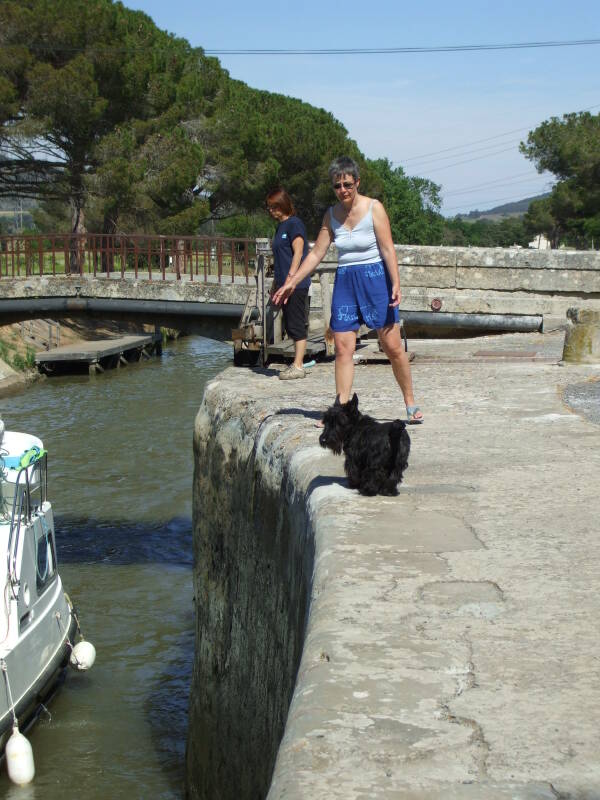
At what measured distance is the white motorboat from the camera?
10.6m

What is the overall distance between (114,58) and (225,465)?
29973mm

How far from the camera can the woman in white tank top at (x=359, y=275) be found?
6.47 m

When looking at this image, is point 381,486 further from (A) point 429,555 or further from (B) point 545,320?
(B) point 545,320

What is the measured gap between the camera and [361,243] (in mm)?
6480

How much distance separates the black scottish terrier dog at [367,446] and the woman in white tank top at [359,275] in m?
1.38

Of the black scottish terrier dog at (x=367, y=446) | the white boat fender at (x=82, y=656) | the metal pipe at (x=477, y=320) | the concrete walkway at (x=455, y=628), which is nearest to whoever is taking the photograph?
the concrete walkway at (x=455, y=628)

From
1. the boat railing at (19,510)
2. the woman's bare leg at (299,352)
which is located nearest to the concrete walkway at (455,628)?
the woman's bare leg at (299,352)

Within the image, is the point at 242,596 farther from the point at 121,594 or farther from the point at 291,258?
the point at 121,594

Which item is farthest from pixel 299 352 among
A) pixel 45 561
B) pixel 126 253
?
pixel 126 253

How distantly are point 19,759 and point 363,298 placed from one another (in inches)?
242

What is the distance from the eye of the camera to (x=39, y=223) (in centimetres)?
6247

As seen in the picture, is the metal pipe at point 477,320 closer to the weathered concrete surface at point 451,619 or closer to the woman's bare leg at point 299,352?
the woman's bare leg at point 299,352

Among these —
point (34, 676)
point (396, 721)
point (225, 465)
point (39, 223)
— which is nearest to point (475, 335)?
point (34, 676)

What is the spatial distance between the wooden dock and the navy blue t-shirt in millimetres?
27627
